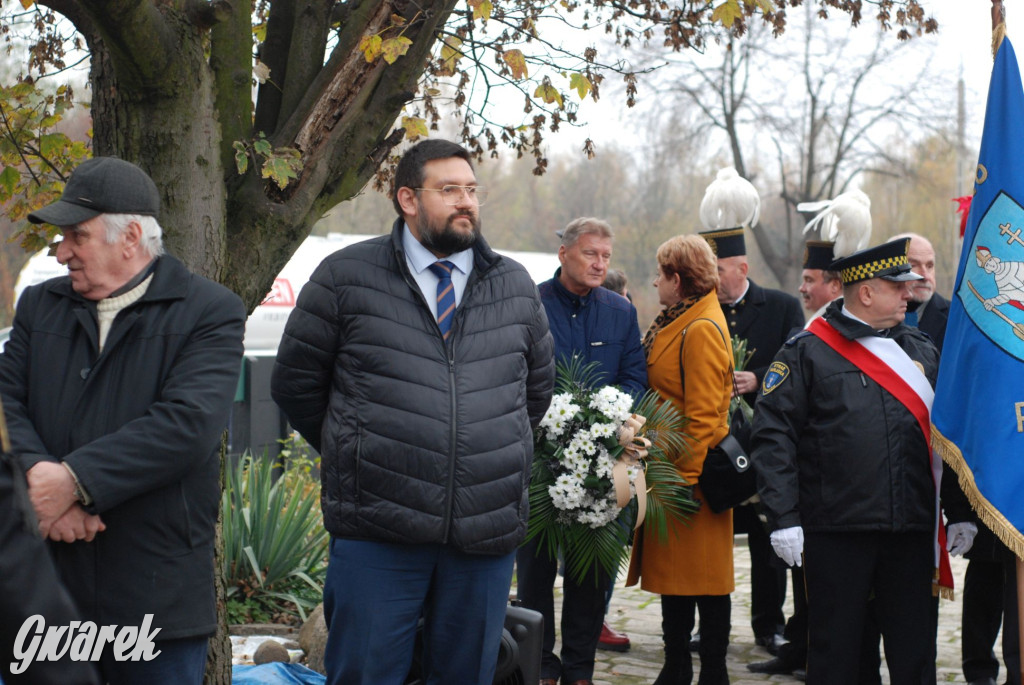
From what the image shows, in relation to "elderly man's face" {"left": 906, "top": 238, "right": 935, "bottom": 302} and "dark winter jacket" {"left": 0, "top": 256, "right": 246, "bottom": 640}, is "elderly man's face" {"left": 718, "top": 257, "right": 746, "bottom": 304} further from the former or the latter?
"dark winter jacket" {"left": 0, "top": 256, "right": 246, "bottom": 640}

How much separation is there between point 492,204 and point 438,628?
4137cm

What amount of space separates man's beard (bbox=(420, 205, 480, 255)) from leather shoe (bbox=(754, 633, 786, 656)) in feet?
11.6

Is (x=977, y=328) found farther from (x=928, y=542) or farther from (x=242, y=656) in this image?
(x=242, y=656)

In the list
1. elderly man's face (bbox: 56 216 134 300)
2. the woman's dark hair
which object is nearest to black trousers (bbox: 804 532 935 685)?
the woman's dark hair

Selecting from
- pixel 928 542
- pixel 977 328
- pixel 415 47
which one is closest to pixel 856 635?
pixel 928 542

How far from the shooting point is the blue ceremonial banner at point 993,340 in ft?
14.2

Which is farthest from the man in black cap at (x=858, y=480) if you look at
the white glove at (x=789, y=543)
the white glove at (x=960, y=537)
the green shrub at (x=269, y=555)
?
the green shrub at (x=269, y=555)

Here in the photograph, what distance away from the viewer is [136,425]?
10.1 feet

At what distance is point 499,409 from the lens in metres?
3.73

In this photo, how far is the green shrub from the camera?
6.58 m

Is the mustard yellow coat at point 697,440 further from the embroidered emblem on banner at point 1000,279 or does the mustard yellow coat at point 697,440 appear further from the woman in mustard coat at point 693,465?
the embroidered emblem on banner at point 1000,279

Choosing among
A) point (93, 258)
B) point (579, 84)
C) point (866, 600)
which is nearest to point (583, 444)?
point (866, 600)

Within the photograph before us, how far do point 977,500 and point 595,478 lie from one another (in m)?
1.57

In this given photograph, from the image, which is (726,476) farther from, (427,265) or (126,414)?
(126,414)
